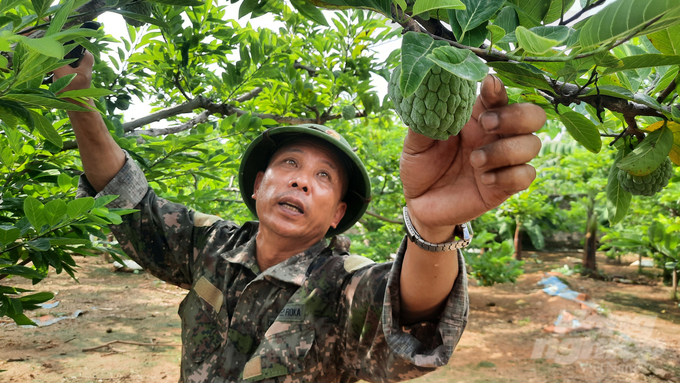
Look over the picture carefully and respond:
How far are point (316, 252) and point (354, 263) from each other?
0.20 m

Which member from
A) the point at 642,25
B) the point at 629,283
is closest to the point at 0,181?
the point at 642,25

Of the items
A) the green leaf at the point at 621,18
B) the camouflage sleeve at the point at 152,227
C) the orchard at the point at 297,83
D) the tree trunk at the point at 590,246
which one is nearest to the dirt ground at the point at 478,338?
the orchard at the point at 297,83

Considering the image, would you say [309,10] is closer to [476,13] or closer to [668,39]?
[476,13]

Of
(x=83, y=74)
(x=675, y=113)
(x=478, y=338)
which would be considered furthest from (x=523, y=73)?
(x=478, y=338)

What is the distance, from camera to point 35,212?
3.05 ft

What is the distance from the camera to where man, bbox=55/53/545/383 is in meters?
0.85

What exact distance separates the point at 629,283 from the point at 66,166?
7.79 m

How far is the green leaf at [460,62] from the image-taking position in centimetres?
44

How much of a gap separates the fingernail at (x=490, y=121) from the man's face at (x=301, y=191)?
2.68 ft

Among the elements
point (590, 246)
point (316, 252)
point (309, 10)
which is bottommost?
point (590, 246)

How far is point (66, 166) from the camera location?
5.98 ft

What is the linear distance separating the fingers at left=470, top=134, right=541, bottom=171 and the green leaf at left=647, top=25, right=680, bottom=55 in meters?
0.23

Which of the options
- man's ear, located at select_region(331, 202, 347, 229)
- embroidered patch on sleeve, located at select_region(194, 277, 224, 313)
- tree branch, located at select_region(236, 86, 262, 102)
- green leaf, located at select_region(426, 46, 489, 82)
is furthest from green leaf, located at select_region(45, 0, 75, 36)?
tree branch, located at select_region(236, 86, 262, 102)

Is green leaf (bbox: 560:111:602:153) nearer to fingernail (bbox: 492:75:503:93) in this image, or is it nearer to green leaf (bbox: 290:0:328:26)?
fingernail (bbox: 492:75:503:93)
